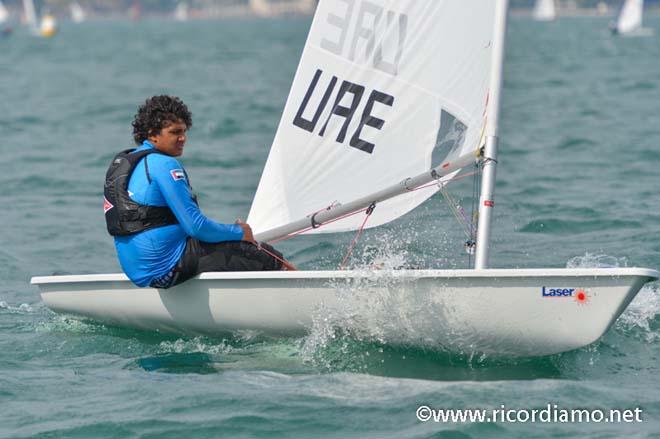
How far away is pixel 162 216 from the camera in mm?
4691

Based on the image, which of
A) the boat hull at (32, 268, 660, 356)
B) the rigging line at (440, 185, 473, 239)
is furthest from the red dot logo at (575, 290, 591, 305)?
the rigging line at (440, 185, 473, 239)

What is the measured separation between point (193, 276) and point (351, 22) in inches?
54.9

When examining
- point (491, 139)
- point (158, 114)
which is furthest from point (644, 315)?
→ point (158, 114)

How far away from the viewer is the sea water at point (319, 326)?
4.04 m

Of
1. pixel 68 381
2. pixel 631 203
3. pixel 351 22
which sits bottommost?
pixel 68 381

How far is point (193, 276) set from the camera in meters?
4.77

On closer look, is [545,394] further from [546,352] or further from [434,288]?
[434,288]

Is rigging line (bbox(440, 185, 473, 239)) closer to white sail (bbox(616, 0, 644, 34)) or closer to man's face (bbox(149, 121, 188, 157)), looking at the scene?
man's face (bbox(149, 121, 188, 157))

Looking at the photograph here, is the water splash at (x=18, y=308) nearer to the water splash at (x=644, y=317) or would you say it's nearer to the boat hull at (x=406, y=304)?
the boat hull at (x=406, y=304)

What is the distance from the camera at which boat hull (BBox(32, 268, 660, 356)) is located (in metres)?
4.27

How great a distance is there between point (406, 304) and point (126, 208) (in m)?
1.24

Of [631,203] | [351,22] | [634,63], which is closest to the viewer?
[351,22]

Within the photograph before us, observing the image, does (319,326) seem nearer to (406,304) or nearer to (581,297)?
(406,304)

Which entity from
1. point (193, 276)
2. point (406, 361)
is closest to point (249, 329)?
point (193, 276)
